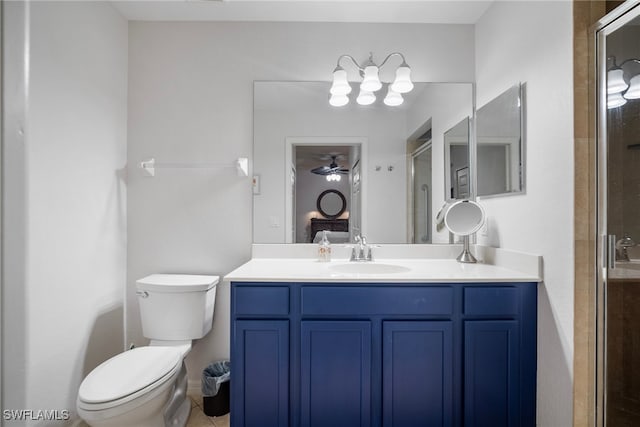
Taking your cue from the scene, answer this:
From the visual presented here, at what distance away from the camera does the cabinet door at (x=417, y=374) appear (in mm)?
1440

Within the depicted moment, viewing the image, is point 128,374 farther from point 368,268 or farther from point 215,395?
point 368,268

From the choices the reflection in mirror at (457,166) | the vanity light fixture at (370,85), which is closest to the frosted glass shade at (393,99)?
the vanity light fixture at (370,85)

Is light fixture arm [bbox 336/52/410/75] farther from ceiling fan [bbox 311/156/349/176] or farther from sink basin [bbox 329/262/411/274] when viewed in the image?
sink basin [bbox 329/262/411/274]

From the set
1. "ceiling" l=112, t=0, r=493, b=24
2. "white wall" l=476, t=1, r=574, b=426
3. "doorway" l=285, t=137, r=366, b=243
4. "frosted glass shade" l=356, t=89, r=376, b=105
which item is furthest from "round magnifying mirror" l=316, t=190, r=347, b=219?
"ceiling" l=112, t=0, r=493, b=24

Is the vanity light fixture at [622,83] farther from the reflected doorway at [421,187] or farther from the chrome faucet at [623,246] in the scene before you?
the reflected doorway at [421,187]

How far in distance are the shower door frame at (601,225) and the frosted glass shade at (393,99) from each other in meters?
0.95

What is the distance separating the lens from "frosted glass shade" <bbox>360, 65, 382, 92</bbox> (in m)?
1.92

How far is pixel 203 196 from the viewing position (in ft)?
6.82

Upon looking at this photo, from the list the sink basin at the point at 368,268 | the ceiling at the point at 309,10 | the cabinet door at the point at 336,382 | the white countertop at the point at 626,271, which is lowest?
the cabinet door at the point at 336,382

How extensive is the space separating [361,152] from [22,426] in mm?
2143

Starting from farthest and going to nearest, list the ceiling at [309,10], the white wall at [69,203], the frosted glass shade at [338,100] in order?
1. the frosted glass shade at [338,100]
2. the ceiling at [309,10]
3. the white wall at [69,203]

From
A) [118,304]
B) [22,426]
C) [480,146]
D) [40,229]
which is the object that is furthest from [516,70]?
[22,426]

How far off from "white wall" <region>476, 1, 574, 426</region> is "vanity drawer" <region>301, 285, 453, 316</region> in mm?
468

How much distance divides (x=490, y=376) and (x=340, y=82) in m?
1.73
